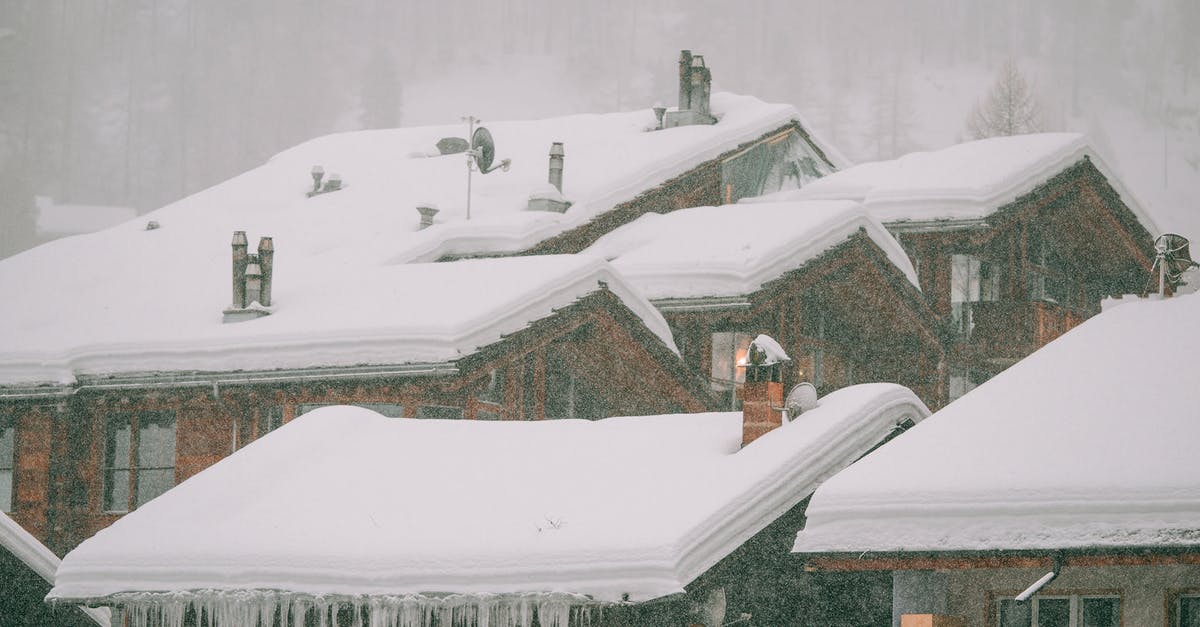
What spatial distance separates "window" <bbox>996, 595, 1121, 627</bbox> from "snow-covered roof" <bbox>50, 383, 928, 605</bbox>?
6.43 feet

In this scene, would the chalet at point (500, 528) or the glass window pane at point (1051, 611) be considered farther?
the chalet at point (500, 528)

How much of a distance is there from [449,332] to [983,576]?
9276mm

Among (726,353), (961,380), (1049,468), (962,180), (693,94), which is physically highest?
(693,94)

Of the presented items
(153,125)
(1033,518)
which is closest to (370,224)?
(1033,518)

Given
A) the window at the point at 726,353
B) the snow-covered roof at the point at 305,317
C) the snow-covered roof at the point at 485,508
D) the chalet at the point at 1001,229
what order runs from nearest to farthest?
1. the snow-covered roof at the point at 485,508
2. the snow-covered roof at the point at 305,317
3. the window at the point at 726,353
4. the chalet at the point at 1001,229

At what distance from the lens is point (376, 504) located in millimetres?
13539

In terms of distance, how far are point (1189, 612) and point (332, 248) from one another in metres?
18.5

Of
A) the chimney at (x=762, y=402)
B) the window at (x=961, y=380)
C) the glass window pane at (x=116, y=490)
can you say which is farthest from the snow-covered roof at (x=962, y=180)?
the chimney at (x=762, y=402)

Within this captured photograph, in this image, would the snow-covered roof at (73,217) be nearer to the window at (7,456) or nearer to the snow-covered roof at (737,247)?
the window at (7,456)

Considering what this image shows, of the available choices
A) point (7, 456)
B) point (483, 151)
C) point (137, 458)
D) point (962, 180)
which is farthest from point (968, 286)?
point (7, 456)

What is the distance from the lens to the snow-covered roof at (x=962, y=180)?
2722 cm

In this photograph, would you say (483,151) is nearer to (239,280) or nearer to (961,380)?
(239,280)

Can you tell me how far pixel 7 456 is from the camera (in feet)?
76.0

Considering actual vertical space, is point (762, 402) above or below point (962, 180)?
below
